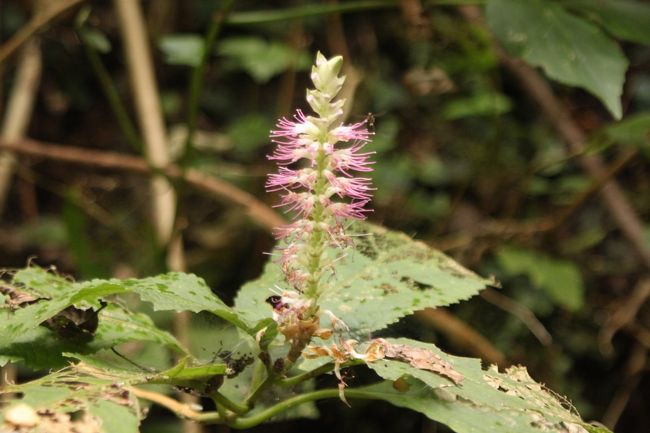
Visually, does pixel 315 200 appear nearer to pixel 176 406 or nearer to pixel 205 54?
pixel 176 406

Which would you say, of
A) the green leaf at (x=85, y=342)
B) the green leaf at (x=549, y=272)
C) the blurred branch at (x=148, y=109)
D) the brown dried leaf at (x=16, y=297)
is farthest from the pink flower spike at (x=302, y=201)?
the green leaf at (x=549, y=272)

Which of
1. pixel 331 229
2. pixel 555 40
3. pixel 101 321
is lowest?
pixel 101 321

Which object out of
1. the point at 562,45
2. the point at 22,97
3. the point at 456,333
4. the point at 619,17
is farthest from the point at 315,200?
the point at 22,97

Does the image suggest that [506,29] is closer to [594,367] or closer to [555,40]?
[555,40]

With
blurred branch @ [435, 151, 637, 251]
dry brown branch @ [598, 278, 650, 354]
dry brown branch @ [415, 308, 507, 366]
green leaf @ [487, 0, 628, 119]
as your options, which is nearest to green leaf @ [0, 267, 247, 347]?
green leaf @ [487, 0, 628, 119]

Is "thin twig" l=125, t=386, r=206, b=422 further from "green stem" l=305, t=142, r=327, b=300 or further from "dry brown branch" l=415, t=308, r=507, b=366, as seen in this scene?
"dry brown branch" l=415, t=308, r=507, b=366

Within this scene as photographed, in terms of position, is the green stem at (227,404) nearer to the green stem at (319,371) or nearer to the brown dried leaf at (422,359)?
the green stem at (319,371)

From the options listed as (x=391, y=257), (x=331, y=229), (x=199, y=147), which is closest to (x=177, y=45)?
(x=199, y=147)
